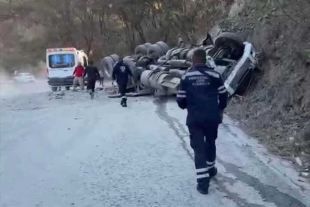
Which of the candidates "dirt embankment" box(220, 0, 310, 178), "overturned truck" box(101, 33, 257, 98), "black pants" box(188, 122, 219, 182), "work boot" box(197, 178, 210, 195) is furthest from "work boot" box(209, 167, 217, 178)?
"overturned truck" box(101, 33, 257, 98)

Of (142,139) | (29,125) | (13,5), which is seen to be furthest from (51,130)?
(13,5)

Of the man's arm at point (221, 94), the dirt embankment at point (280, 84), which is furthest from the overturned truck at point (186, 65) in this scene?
the man's arm at point (221, 94)

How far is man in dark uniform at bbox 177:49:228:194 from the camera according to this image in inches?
244

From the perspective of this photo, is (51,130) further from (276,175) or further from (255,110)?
(276,175)

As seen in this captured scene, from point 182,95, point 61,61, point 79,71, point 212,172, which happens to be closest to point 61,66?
point 61,61

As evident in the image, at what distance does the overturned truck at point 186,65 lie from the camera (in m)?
14.5

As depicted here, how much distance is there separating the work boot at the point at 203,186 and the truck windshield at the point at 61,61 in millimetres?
24332

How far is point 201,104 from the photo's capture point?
620 centimetres

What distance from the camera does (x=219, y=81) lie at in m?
6.30

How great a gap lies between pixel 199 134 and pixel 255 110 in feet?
19.1

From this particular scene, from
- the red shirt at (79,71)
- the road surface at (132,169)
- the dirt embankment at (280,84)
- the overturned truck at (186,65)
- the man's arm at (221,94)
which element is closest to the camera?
the road surface at (132,169)

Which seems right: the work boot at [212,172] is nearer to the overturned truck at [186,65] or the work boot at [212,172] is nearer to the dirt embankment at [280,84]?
the dirt embankment at [280,84]

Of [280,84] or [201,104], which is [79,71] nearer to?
[280,84]

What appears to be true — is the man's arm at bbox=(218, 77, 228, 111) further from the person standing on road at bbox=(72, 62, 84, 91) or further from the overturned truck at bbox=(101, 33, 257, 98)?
the person standing on road at bbox=(72, 62, 84, 91)
